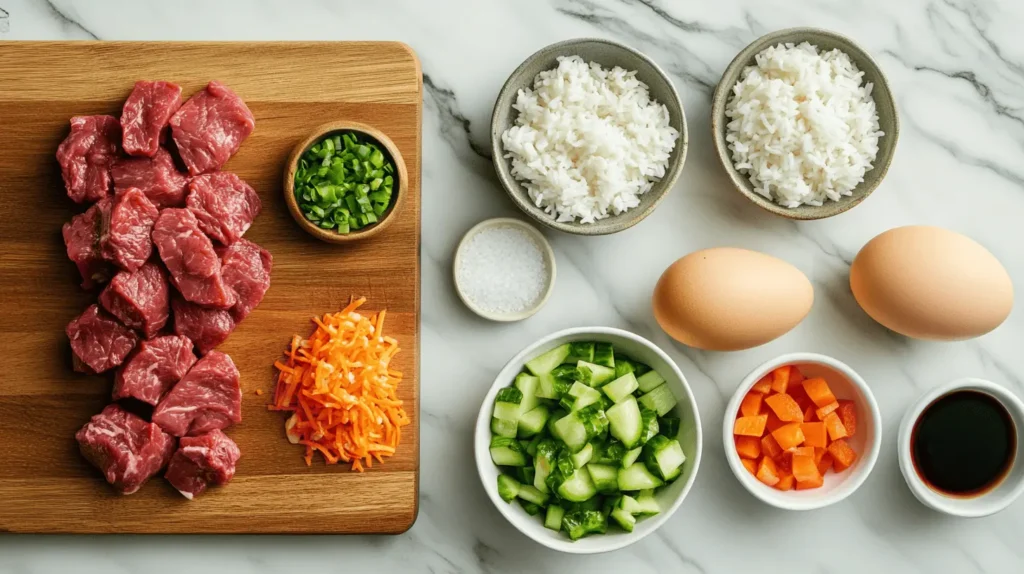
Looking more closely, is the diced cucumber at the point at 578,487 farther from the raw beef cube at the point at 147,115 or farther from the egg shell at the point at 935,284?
the raw beef cube at the point at 147,115

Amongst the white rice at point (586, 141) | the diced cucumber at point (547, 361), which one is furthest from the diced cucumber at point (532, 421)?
the white rice at point (586, 141)

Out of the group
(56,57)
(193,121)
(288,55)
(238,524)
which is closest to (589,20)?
(288,55)

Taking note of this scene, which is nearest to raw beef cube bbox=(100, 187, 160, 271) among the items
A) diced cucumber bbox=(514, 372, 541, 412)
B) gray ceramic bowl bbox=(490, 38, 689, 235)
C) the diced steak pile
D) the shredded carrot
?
the diced steak pile

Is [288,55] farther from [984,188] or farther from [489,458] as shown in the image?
[984,188]

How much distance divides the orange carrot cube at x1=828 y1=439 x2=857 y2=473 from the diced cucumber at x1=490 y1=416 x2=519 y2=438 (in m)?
0.97

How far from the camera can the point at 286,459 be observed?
258 cm

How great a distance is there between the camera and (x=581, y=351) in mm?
2594

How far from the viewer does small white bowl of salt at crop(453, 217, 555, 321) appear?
2652mm

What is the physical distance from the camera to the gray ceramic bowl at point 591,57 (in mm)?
2533

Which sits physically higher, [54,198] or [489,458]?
[54,198]

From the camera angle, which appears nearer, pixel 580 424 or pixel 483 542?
pixel 580 424

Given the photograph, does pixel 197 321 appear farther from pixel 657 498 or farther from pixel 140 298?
pixel 657 498

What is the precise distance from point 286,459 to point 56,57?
1.35m

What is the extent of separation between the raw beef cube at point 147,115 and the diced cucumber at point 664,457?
5.48 feet
